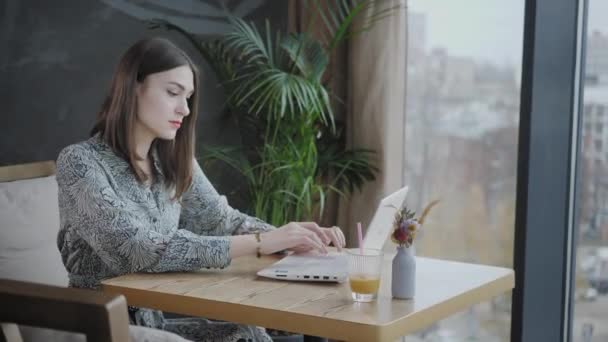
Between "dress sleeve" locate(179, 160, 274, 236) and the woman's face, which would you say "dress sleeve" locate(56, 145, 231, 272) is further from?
"dress sleeve" locate(179, 160, 274, 236)

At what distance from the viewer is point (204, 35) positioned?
389cm

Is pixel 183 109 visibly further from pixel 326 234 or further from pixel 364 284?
pixel 364 284


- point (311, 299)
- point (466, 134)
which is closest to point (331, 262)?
point (311, 299)

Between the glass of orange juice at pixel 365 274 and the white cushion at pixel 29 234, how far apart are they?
962mm

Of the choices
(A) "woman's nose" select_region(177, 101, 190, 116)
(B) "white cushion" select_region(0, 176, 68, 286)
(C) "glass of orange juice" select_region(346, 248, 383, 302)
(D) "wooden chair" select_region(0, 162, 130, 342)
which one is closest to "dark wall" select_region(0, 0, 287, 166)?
(B) "white cushion" select_region(0, 176, 68, 286)

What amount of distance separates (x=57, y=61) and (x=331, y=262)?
1365 millimetres

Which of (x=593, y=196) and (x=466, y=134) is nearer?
(x=593, y=196)

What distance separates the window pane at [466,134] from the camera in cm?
377

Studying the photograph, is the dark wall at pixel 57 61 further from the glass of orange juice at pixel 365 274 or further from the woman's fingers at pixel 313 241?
the glass of orange juice at pixel 365 274

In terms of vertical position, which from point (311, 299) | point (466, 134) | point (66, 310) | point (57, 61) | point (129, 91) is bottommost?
point (311, 299)

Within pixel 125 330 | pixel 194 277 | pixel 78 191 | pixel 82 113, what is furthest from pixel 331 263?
pixel 82 113

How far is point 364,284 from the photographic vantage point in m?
2.11

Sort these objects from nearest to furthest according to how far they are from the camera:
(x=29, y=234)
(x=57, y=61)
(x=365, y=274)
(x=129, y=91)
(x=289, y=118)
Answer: (x=365, y=274), (x=129, y=91), (x=29, y=234), (x=57, y=61), (x=289, y=118)

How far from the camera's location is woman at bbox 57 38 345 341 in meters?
2.34
